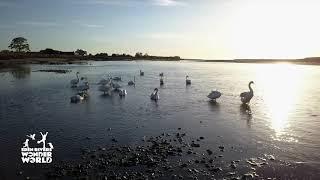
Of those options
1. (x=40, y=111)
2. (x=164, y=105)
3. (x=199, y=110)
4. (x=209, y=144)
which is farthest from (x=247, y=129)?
(x=40, y=111)

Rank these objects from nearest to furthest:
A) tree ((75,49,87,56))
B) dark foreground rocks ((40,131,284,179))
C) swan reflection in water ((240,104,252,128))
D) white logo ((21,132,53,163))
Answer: dark foreground rocks ((40,131,284,179)), white logo ((21,132,53,163)), swan reflection in water ((240,104,252,128)), tree ((75,49,87,56))

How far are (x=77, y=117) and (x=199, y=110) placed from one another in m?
8.65

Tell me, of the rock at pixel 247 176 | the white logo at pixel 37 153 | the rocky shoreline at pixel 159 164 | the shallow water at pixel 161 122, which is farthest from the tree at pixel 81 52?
the rock at pixel 247 176

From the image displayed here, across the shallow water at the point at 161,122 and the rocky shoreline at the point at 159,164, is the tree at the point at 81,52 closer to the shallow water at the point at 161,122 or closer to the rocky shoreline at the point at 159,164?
the shallow water at the point at 161,122

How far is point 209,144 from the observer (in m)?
17.2

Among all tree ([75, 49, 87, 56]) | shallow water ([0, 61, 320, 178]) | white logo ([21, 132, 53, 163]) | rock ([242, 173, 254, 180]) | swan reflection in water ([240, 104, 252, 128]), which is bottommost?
rock ([242, 173, 254, 180])

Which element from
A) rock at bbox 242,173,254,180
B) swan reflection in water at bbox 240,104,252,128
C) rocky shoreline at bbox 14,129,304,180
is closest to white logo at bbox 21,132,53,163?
rocky shoreline at bbox 14,129,304,180

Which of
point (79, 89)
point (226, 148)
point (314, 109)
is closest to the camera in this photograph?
point (226, 148)

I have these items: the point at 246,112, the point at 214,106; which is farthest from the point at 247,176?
the point at 214,106

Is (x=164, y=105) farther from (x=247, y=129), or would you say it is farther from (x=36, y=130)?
(x=36, y=130)

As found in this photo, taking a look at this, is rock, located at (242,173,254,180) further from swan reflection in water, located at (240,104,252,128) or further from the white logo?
swan reflection in water, located at (240,104,252,128)

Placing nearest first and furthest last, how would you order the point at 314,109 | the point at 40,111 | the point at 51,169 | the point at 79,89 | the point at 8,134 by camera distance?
the point at 51,169 → the point at 8,134 → the point at 40,111 → the point at 314,109 → the point at 79,89

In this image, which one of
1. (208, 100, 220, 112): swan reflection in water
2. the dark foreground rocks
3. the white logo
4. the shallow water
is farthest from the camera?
(208, 100, 220, 112): swan reflection in water

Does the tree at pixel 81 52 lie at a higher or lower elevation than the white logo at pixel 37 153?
higher
